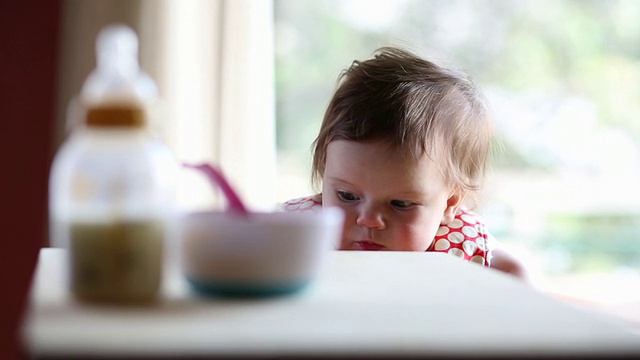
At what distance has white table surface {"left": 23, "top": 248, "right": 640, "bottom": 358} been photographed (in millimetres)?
555

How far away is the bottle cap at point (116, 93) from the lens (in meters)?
0.67

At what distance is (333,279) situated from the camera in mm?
831

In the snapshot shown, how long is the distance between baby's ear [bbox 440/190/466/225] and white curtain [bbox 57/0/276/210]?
89 centimetres

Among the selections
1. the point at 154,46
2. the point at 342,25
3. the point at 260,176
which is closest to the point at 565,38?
the point at 342,25

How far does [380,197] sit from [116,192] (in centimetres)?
74

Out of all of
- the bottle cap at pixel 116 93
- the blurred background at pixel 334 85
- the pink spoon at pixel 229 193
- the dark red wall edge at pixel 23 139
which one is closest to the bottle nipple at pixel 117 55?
the bottle cap at pixel 116 93

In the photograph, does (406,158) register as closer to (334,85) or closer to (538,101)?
(334,85)

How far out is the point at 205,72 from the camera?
237cm

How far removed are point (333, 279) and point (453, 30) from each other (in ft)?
6.91

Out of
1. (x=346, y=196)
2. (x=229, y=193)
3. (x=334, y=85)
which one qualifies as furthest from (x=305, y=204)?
(x=334, y=85)

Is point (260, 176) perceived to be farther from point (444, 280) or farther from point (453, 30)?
point (444, 280)

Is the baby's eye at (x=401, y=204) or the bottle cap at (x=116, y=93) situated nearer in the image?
the bottle cap at (x=116, y=93)

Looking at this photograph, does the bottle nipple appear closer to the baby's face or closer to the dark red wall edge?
the baby's face

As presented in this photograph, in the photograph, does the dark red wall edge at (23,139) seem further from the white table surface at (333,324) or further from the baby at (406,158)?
the white table surface at (333,324)
